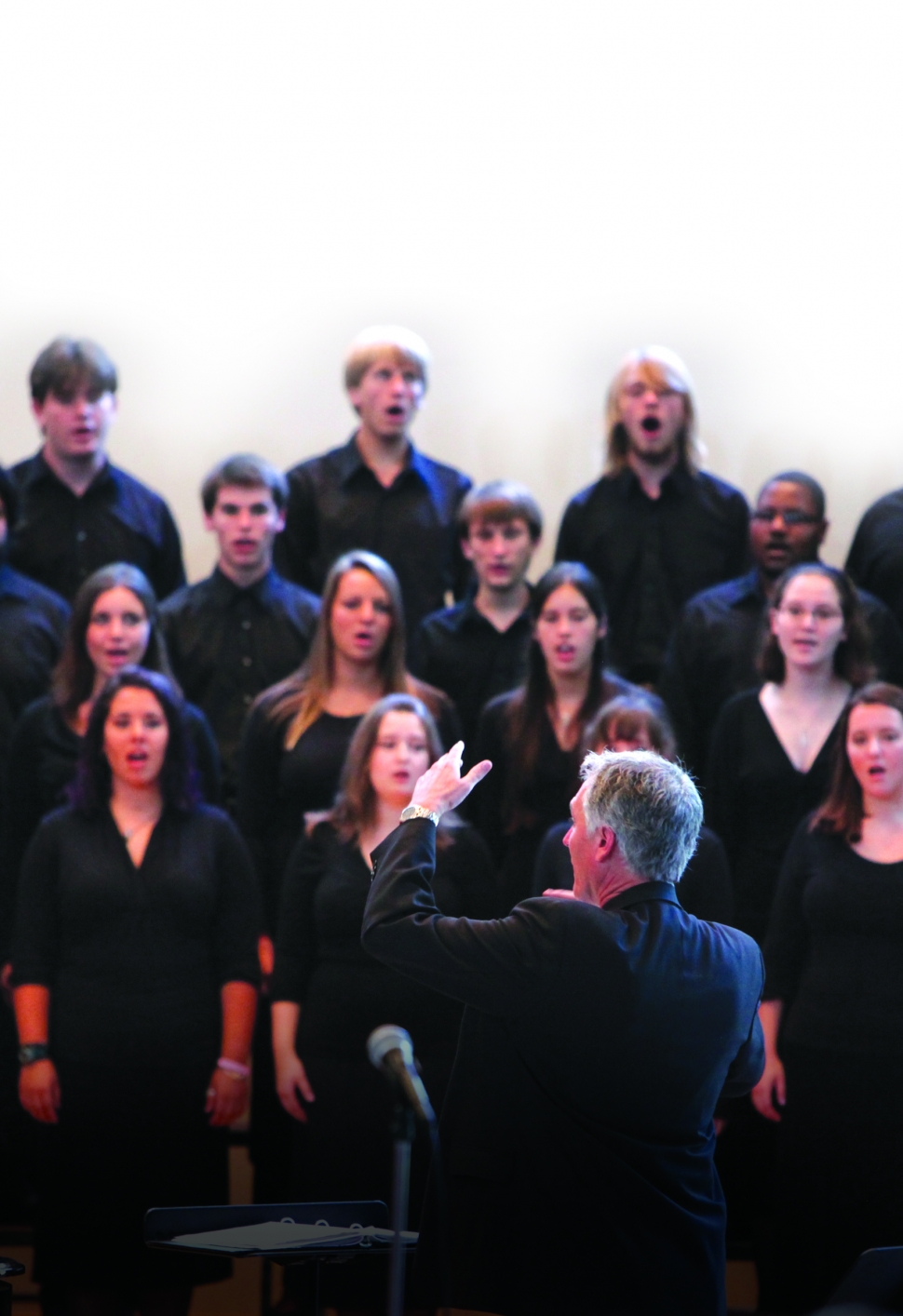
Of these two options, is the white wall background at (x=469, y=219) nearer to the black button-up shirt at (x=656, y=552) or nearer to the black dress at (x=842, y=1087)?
the black button-up shirt at (x=656, y=552)

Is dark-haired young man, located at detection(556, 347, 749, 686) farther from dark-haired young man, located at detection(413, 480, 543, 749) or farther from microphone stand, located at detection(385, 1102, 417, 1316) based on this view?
microphone stand, located at detection(385, 1102, 417, 1316)

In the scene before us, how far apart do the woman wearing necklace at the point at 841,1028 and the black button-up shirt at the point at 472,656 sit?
918mm

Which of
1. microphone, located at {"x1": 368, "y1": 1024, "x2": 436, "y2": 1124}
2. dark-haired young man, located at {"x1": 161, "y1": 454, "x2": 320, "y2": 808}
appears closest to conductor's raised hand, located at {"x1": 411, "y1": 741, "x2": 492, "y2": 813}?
microphone, located at {"x1": 368, "y1": 1024, "x2": 436, "y2": 1124}

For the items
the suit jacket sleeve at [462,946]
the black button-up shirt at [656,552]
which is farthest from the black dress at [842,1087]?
the suit jacket sleeve at [462,946]

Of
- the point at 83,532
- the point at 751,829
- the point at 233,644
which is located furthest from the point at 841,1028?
the point at 83,532

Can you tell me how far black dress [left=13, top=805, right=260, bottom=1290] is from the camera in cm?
345

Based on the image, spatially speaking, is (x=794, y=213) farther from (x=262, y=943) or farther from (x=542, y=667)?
(x=262, y=943)

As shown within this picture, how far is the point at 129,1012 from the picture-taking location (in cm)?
352

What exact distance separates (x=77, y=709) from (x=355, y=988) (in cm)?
94

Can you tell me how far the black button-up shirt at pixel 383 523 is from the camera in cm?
458

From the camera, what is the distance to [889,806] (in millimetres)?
3570

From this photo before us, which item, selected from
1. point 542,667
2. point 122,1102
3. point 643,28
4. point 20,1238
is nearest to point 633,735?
point 542,667

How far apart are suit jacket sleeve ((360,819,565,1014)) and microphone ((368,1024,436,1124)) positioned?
18 cm

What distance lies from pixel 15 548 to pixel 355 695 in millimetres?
1153
